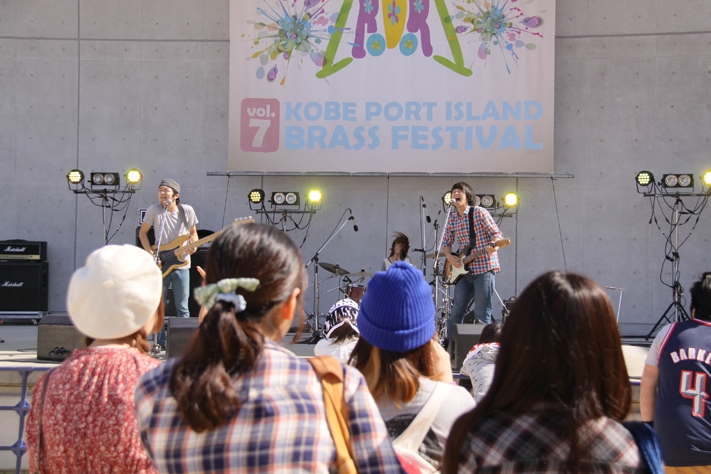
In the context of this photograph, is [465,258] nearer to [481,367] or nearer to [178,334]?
[178,334]

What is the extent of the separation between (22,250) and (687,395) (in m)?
7.52

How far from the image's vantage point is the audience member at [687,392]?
2.38 meters

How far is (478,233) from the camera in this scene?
600cm

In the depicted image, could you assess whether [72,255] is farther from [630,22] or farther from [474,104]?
[630,22]

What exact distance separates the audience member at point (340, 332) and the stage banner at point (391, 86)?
507 cm

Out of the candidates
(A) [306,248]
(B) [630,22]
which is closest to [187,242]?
(A) [306,248]

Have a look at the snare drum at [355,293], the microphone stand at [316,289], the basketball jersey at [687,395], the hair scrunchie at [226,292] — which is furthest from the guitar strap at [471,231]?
the hair scrunchie at [226,292]

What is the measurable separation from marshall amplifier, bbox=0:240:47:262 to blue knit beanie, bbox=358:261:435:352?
731cm

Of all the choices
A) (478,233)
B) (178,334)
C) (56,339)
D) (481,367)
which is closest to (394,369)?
(481,367)

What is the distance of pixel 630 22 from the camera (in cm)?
796

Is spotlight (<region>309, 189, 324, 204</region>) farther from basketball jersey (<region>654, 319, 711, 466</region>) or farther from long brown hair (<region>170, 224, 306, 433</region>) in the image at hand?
long brown hair (<region>170, 224, 306, 433</region>)

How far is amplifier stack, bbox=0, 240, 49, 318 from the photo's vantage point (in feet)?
25.1

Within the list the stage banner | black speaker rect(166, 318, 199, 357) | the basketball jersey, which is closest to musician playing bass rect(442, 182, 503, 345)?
the stage banner

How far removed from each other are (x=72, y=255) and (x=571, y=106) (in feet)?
21.8
